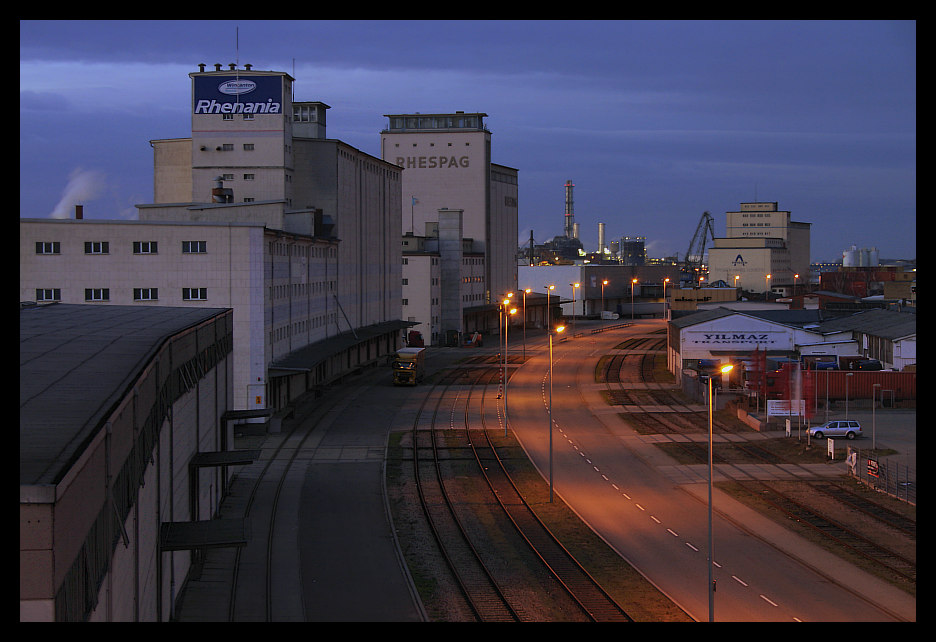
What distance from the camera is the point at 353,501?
30781 millimetres

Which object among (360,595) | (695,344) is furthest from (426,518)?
(695,344)

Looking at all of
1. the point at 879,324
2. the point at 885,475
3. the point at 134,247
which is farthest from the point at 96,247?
the point at 879,324

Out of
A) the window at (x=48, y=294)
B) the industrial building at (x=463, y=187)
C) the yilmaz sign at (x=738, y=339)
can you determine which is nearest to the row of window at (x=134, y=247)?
the window at (x=48, y=294)

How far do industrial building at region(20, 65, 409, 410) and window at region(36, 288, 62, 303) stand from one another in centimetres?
4

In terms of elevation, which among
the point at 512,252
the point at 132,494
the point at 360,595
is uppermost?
the point at 512,252

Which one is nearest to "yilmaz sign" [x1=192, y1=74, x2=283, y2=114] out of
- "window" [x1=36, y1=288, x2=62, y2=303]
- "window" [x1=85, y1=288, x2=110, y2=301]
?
"window" [x1=85, y1=288, x2=110, y2=301]

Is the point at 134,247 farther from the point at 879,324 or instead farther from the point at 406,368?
the point at 879,324

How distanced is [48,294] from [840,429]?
33196 mm

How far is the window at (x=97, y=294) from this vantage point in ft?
128

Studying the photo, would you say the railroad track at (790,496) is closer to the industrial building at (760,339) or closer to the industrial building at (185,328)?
the industrial building at (760,339)

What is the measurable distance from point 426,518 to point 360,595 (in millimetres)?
7420

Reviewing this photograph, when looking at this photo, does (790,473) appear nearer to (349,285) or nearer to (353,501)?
(353,501)

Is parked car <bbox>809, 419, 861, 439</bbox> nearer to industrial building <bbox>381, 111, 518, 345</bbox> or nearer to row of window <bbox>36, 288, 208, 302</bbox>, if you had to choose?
row of window <bbox>36, 288, 208, 302</bbox>
